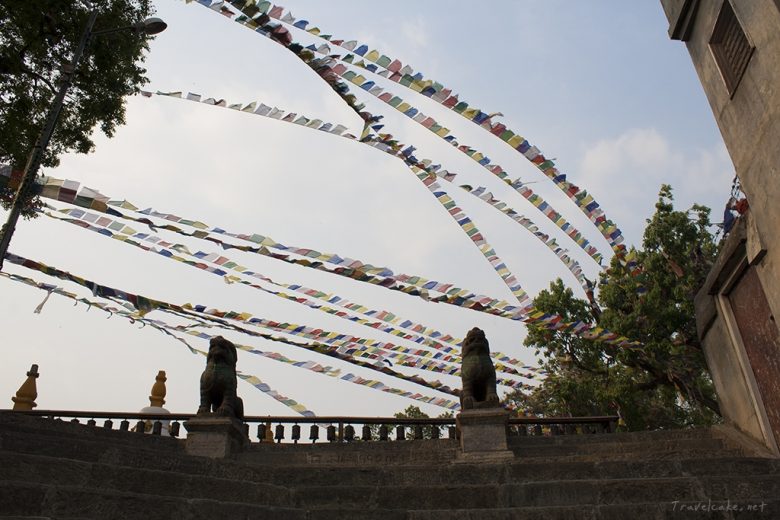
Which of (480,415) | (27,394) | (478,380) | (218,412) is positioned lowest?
(480,415)

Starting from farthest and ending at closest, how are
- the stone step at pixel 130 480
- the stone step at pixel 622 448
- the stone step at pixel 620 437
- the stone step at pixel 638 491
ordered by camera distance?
the stone step at pixel 620 437 → the stone step at pixel 622 448 → the stone step at pixel 638 491 → the stone step at pixel 130 480

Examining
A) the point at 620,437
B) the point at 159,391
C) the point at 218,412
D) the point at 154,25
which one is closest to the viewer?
the point at 620,437

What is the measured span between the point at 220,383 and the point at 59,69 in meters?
5.98

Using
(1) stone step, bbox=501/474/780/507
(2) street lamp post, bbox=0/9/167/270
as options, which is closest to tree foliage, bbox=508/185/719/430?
(1) stone step, bbox=501/474/780/507

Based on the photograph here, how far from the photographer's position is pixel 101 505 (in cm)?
455

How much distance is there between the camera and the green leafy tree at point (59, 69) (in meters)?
10.6

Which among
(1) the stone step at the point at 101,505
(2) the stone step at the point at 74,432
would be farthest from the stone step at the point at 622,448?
(2) the stone step at the point at 74,432

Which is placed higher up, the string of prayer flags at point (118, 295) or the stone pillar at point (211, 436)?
the string of prayer flags at point (118, 295)

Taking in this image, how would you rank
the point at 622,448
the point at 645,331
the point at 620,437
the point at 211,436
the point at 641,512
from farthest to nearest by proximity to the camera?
the point at 645,331 < the point at 620,437 < the point at 211,436 < the point at 622,448 < the point at 641,512

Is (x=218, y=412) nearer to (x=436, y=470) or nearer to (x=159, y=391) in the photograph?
(x=436, y=470)

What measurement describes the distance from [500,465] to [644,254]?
13.8m

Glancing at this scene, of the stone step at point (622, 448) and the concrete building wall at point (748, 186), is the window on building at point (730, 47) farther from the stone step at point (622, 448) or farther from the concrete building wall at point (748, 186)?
the stone step at point (622, 448)

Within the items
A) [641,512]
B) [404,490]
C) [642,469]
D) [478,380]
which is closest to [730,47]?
[478,380]

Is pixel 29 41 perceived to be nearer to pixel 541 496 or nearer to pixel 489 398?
pixel 489 398
